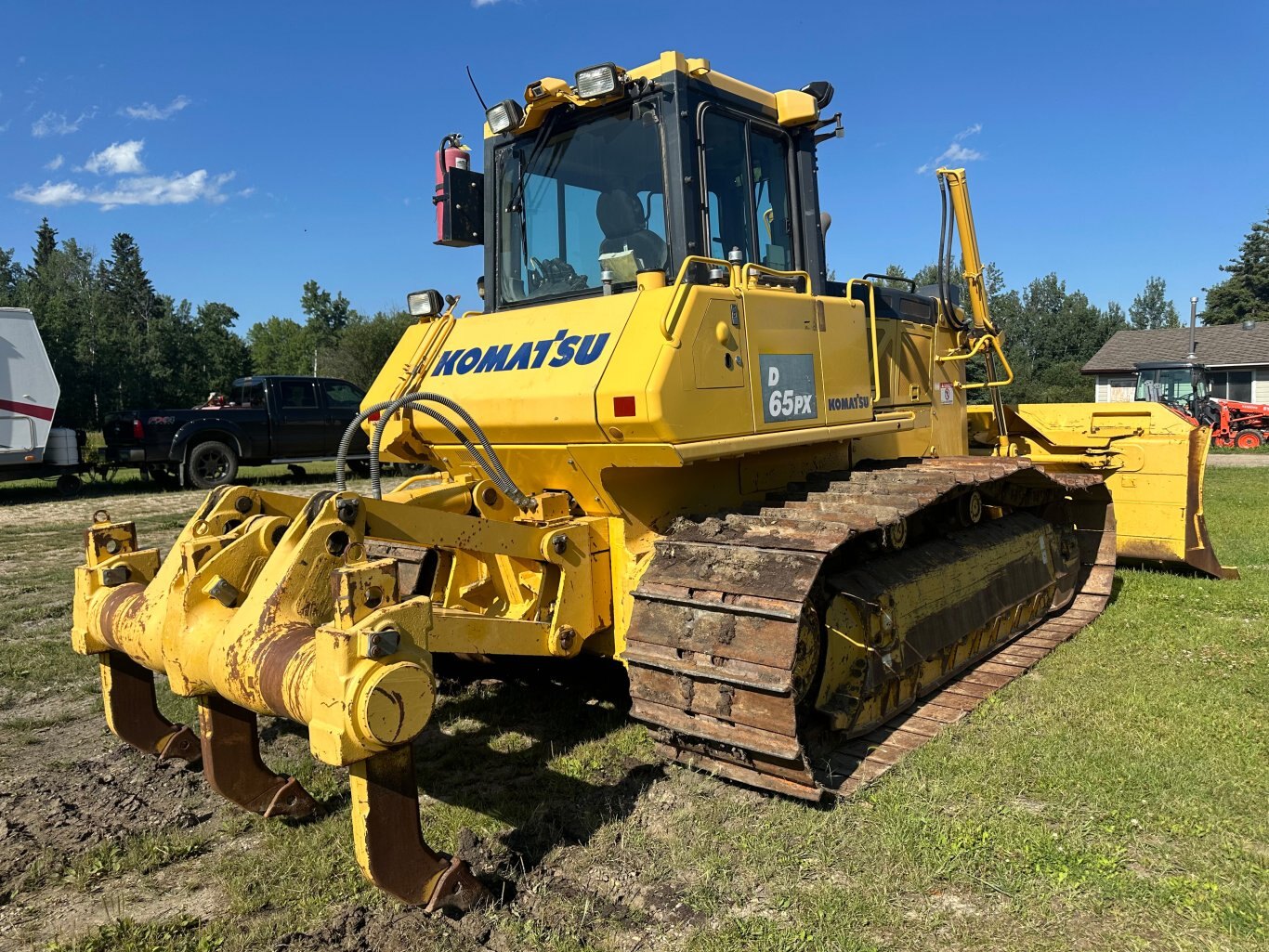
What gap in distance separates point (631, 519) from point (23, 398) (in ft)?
50.6

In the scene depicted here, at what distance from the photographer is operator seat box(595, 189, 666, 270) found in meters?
4.46

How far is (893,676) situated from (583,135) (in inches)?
124

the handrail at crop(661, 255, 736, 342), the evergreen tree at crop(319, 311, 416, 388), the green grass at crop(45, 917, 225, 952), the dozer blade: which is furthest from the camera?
the evergreen tree at crop(319, 311, 416, 388)

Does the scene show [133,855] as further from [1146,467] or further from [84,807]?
[1146,467]

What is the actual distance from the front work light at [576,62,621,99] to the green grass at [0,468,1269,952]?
3.10 meters

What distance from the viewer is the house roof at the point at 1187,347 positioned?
38.2m

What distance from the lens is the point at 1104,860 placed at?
126 inches

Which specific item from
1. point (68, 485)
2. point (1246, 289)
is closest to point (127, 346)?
point (68, 485)

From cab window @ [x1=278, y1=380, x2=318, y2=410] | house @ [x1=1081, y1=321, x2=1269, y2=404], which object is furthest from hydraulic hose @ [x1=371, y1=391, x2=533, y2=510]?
house @ [x1=1081, y1=321, x2=1269, y2=404]

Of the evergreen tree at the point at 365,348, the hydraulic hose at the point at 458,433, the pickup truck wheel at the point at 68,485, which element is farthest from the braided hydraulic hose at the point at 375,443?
the evergreen tree at the point at 365,348

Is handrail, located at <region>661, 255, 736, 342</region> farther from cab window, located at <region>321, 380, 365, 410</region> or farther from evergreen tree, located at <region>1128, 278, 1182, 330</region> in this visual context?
evergreen tree, located at <region>1128, 278, 1182, 330</region>

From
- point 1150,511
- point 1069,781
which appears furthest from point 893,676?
point 1150,511

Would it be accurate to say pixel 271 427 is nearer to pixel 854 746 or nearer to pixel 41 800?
pixel 41 800

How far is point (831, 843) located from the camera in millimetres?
3416
